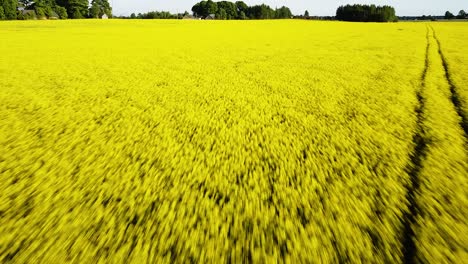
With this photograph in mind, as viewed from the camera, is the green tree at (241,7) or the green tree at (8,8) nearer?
the green tree at (8,8)

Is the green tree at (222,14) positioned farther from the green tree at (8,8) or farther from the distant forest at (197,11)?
the green tree at (8,8)

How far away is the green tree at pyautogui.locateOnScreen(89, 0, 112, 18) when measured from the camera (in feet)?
274

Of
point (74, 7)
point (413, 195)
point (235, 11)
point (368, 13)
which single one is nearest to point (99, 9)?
point (74, 7)

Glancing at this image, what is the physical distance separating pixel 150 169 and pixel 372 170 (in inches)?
117

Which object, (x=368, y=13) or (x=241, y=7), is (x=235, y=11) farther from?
(x=368, y=13)

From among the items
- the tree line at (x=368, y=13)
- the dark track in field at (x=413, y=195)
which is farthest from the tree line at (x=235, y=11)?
the dark track in field at (x=413, y=195)

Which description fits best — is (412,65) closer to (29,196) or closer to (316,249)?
(316,249)

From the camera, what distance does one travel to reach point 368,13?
8094cm

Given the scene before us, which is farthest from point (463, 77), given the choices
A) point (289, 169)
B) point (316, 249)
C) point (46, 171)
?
point (46, 171)

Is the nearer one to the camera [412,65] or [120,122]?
[120,122]

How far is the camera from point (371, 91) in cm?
803

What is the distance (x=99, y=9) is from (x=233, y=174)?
102 metres

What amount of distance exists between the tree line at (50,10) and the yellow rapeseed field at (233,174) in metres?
66.7

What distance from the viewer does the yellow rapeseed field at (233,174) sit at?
2619 millimetres
